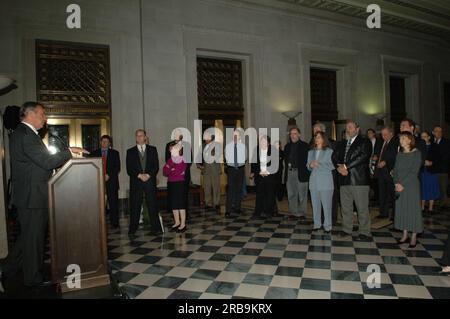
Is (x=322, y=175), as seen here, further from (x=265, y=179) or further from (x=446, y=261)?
(x=446, y=261)

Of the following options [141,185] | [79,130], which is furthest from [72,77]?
[141,185]

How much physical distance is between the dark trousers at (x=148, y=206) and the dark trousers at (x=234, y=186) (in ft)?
5.74

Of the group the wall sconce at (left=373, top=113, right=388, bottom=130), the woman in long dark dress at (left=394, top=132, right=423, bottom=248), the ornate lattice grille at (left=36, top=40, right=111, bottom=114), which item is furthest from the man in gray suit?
the wall sconce at (left=373, top=113, right=388, bottom=130)

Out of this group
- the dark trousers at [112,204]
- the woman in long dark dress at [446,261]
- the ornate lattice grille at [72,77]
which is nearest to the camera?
the woman in long dark dress at [446,261]

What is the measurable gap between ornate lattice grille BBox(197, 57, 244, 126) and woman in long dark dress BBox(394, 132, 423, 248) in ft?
18.2

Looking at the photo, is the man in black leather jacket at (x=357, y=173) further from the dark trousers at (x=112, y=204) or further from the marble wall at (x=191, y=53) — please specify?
the marble wall at (x=191, y=53)

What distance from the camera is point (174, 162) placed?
5254 mm

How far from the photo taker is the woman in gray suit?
493 centimetres

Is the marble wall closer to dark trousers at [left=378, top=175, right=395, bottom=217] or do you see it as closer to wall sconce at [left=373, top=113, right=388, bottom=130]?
wall sconce at [left=373, top=113, right=388, bottom=130]

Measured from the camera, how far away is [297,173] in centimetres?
601

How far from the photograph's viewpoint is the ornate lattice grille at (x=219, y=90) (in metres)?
8.92

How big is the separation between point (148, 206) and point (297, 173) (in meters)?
2.68

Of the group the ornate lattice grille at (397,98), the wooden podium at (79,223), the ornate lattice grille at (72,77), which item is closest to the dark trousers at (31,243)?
the wooden podium at (79,223)
